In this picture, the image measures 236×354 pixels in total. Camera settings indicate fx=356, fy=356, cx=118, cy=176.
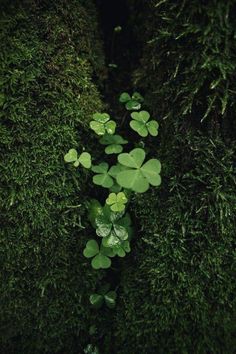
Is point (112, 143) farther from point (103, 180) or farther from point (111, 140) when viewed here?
point (103, 180)

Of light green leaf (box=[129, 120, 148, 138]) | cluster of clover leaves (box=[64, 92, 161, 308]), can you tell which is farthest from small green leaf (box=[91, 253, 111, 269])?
light green leaf (box=[129, 120, 148, 138])

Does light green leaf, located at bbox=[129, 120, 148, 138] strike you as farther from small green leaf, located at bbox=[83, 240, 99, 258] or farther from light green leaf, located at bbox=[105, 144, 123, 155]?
small green leaf, located at bbox=[83, 240, 99, 258]

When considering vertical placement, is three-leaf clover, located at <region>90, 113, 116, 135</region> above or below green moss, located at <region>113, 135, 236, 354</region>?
above

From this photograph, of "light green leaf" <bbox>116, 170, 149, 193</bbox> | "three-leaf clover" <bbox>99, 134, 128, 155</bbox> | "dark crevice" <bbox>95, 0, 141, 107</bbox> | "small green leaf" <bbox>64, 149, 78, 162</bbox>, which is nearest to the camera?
"light green leaf" <bbox>116, 170, 149, 193</bbox>

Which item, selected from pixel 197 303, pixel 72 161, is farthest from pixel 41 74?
pixel 197 303

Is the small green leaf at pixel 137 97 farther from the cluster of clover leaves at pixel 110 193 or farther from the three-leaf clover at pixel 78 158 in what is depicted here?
the three-leaf clover at pixel 78 158

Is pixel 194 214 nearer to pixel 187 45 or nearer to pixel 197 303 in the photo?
pixel 197 303

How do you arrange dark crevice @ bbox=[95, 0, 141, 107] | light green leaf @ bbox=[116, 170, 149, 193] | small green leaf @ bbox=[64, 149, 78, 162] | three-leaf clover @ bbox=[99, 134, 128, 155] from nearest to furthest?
light green leaf @ bbox=[116, 170, 149, 193]
small green leaf @ bbox=[64, 149, 78, 162]
three-leaf clover @ bbox=[99, 134, 128, 155]
dark crevice @ bbox=[95, 0, 141, 107]

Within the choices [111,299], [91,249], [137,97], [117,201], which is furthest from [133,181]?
[111,299]

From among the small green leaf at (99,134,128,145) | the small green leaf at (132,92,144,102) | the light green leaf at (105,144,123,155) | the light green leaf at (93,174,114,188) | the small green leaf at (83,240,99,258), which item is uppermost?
the small green leaf at (132,92,144,102)
